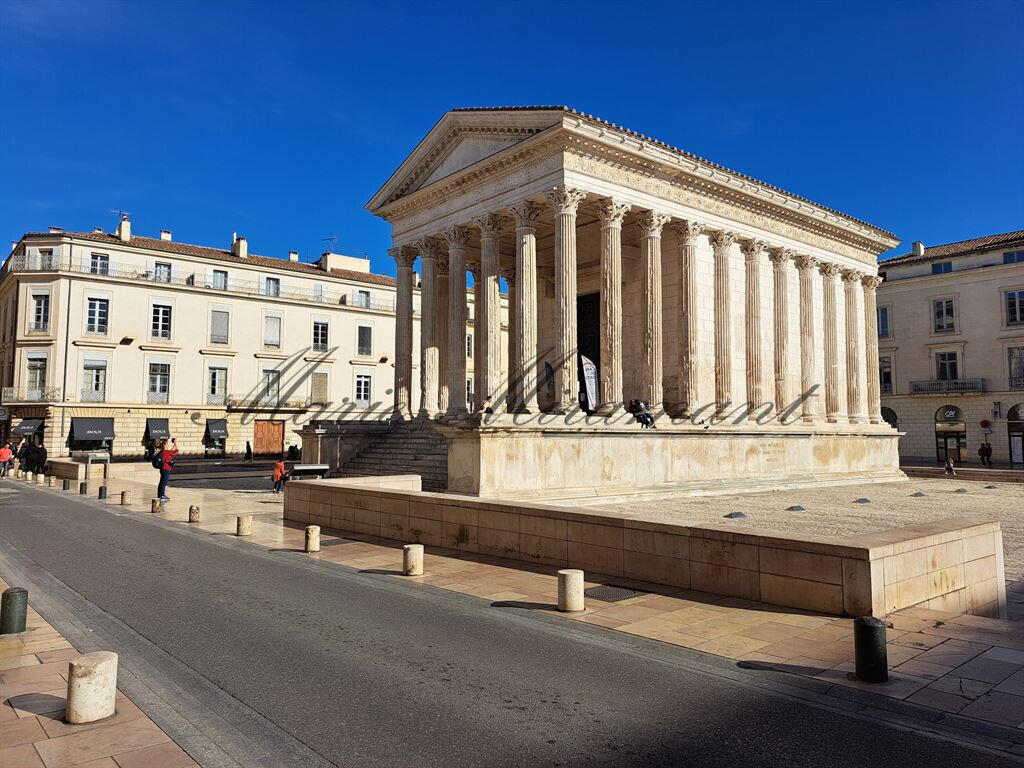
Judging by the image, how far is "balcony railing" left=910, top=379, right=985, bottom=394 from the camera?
4619cm

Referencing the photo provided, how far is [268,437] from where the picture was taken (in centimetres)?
4922

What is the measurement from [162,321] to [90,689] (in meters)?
45.5

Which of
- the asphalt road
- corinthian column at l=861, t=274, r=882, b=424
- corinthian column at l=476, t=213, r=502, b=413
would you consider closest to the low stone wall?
the asphalt road

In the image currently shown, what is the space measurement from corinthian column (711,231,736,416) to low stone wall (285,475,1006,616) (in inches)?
668

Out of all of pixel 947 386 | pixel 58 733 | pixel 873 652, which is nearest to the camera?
pixel 58 733

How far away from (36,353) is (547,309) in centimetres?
3152

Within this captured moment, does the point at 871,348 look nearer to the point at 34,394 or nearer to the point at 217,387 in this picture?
the point at 217,387

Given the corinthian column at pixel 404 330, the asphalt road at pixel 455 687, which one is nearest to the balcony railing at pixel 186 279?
the corinthian column at pixel 404 330

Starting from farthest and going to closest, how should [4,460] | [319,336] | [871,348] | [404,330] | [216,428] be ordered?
[319,336]
[216,428]
[871,348]
[4,460]
[404,330]

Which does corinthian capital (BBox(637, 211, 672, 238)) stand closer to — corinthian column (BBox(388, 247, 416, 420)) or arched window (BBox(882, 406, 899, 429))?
corinthian column (BBox(388, 247, 416, 420))

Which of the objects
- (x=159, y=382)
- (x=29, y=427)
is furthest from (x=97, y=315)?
(x=29, y=427)

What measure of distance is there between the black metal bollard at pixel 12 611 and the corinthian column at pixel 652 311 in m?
19.0

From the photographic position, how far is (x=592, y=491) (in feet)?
65.9

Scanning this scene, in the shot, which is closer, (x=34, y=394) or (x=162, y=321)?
(x=34, y=394)
